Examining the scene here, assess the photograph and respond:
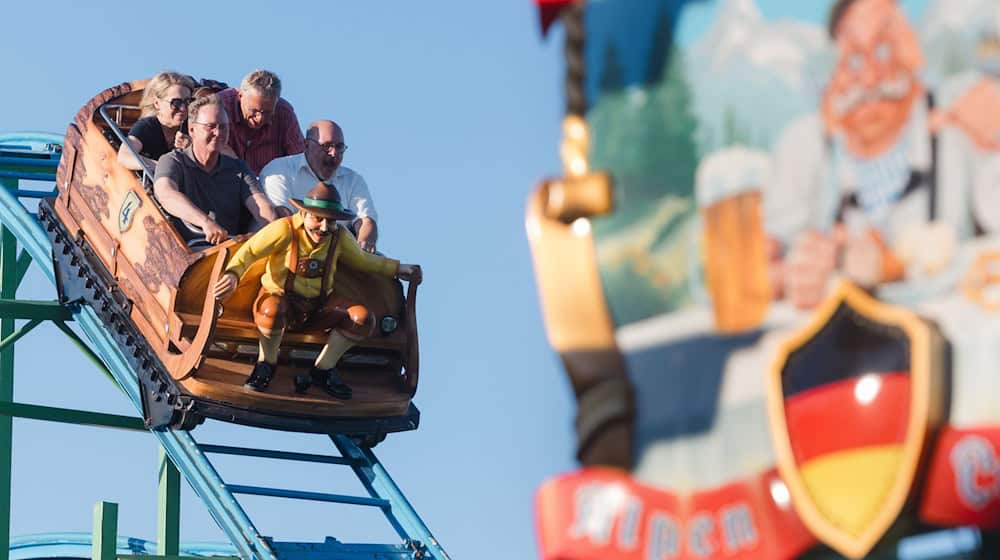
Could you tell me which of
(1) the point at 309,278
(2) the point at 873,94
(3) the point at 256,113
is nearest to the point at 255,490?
(1) the point at 309,278

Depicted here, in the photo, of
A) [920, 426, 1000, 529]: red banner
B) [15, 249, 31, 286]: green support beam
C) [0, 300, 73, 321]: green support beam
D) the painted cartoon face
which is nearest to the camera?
[920, 426, 1000, 529]: red banner

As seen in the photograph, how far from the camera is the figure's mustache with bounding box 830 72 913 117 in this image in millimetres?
3371

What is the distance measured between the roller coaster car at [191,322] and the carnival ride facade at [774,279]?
12.1 ft

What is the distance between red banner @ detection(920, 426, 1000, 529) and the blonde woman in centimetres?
550

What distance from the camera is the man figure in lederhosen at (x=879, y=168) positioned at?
3.27 meters

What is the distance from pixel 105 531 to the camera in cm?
746

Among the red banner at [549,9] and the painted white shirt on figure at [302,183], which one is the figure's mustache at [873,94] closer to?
the red banner at [549,9]

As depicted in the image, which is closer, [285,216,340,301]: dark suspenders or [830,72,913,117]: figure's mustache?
[830,72,913,117]: figure's mustache

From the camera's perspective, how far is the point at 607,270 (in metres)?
3.71

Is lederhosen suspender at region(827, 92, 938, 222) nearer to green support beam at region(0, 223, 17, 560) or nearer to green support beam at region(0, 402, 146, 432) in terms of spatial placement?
green support beam at region(0, 402, 146, 432)

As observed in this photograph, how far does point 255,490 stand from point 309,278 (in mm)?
875

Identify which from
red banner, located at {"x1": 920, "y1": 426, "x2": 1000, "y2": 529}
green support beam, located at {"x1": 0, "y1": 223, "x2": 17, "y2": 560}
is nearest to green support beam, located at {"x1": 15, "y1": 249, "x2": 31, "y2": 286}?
green support beam, located at {"x1": 0, "y1": 223, "x2": 17, "y2": 560}

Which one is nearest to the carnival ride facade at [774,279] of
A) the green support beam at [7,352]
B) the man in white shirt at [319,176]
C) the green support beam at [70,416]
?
the man in white shirt at [319,176]

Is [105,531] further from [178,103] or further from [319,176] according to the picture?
[178,103]
